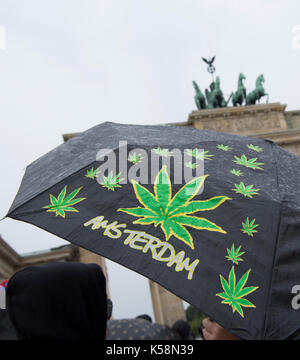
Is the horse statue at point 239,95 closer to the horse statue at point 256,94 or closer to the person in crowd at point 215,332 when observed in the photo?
the horse statue at point 256,94

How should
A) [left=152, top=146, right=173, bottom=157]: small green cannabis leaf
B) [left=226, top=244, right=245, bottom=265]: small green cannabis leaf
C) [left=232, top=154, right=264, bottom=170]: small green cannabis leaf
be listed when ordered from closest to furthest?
1. [left=226, top=244, right=245, bottom=265]: small green cannabis leaf
2. [left=152, top=146, right=173, bottom=157]: small green cannabis leaf
3. [left=232, top=154, right=264, bottom=170]: small green cannabis leaf

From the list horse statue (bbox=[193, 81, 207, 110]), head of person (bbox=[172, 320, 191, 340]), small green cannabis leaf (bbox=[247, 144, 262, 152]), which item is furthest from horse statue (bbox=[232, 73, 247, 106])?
small green cannabis leaf (bbox=[247, 144, 262, 152])

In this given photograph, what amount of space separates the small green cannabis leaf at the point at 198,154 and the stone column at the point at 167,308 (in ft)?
66.0

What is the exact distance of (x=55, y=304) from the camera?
1379mm

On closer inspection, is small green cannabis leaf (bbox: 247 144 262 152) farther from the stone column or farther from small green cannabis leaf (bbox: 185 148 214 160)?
the stone column

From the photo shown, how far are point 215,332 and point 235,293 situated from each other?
35cm

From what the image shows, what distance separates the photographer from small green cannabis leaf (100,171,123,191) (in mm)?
2076

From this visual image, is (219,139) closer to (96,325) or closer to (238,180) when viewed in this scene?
(238,180)

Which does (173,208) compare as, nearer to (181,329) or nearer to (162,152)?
(162,152)

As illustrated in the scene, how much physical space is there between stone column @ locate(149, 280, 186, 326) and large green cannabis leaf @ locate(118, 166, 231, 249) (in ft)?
67.2

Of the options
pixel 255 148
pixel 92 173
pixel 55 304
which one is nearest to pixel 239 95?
pixel 255 148
